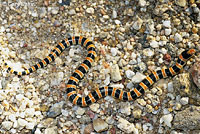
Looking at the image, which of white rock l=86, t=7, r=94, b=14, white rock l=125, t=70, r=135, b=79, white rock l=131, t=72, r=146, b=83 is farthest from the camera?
white rock l=86, t=7, r=94, b=14

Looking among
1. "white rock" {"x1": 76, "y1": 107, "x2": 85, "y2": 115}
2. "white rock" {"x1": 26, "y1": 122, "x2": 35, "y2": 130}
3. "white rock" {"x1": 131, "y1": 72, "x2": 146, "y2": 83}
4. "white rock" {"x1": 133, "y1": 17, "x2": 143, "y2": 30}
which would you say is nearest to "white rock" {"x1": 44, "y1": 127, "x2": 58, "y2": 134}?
"white rock" {"x1": 26, "y1": 122, "x2": 35, "y2": 130}

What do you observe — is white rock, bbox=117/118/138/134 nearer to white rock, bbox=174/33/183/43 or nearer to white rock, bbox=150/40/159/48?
white rock, bbox=150/40/159/48

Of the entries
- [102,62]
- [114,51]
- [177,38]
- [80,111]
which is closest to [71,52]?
[102,62]

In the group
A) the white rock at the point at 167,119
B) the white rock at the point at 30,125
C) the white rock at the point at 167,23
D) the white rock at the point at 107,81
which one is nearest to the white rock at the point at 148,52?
the white rock at the point at 167,23

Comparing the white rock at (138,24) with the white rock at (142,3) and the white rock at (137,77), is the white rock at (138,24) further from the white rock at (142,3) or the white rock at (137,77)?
the white rock at (137,77)

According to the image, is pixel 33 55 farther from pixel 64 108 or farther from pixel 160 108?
pixel 160 108

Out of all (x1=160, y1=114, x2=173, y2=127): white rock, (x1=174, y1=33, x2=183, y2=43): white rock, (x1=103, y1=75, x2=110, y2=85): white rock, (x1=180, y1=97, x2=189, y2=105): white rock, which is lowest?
(x1=160, y1=114, x2=173, y2=127): white rock

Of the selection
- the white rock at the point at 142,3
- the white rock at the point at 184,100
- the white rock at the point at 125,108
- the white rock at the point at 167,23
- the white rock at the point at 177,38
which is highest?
the white rock at the point at 142,3

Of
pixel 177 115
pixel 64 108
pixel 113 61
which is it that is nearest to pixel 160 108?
pixel 177 115
